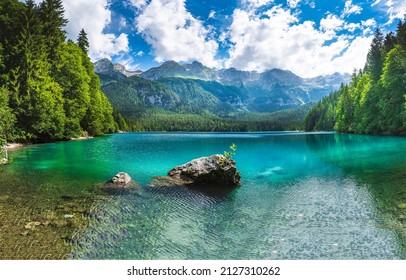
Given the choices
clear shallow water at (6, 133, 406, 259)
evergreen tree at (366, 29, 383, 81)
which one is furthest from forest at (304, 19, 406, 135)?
clear shallow water at (6, 133, 406, 259)

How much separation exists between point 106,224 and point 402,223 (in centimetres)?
1028

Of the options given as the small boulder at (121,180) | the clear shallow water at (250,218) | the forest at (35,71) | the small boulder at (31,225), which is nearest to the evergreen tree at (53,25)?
the forest at (35,71)

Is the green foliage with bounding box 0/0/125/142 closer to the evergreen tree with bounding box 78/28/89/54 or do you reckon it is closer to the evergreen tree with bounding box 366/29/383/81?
the evergreen tree with bounding box 78/28/89/54

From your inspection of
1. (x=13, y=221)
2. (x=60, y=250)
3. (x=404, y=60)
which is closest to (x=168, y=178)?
(x=13, y=221)

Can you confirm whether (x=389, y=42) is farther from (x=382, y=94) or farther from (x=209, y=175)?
(x=209, y=175)

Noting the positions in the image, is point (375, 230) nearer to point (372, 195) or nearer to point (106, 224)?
point (372, 195)

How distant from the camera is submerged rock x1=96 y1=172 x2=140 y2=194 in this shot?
1475 centimetres

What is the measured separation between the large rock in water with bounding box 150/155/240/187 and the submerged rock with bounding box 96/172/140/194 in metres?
1.46

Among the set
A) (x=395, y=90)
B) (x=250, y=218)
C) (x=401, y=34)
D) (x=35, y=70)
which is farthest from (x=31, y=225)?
(x=401, y=34)

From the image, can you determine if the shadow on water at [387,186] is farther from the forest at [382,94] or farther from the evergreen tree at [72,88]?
the evergreen tree at [72,88]

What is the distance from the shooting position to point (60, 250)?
7945 mm

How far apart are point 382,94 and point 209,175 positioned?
60.3m

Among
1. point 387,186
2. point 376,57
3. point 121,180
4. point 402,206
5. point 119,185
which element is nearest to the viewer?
point 402,206

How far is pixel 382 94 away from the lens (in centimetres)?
6278
